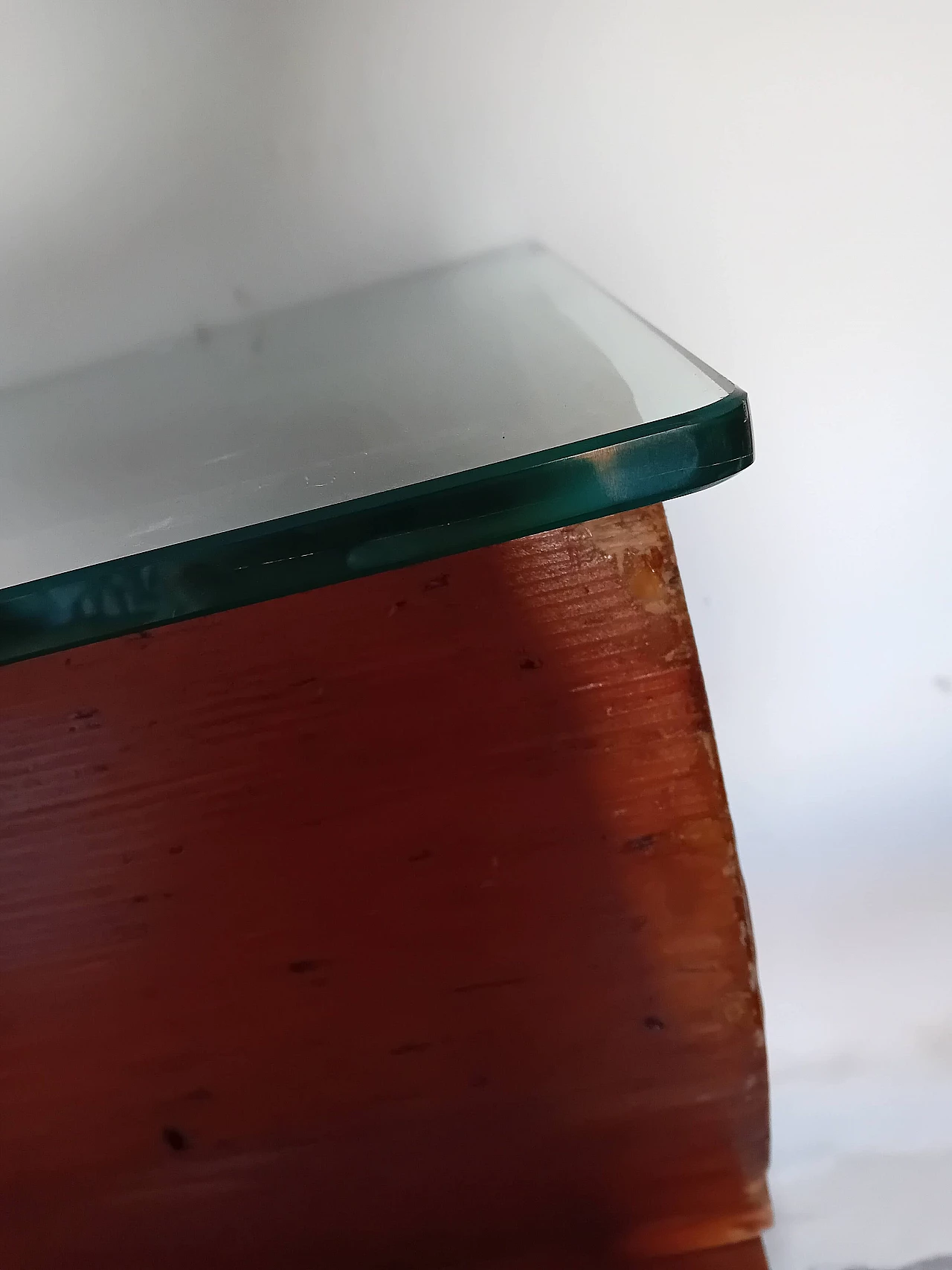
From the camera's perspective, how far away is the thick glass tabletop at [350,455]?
0.17 meters

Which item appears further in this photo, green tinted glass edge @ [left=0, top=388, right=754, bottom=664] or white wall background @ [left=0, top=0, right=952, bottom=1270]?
white wall background @ [left=0, top=0, right=952, bottom=1270]

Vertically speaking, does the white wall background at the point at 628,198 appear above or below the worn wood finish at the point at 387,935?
above

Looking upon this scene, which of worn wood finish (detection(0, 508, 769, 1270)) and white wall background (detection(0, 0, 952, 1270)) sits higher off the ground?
white wall background (detection(0, 0, 952, 1270))

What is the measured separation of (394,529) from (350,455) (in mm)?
55

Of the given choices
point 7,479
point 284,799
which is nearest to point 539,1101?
point 284,799

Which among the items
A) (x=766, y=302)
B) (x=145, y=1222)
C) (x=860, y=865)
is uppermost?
(x=766, y=302)

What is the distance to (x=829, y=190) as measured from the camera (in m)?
0.39

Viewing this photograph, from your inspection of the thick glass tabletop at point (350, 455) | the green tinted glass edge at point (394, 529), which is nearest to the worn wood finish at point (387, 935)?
the thick glass tabletop at point (350, 455)

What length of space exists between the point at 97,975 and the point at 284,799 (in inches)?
5.3

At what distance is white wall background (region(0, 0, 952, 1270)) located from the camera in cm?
36

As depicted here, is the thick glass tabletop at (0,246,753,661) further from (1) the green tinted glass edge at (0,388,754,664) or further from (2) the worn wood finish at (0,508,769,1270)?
(2) the worn wood finish at (0,508,769,1270)

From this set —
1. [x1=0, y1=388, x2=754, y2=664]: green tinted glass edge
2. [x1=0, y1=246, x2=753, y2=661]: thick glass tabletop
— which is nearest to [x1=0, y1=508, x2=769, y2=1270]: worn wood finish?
[x1=0, y1=246, x2=753, y2=661]: thick glass tabletop

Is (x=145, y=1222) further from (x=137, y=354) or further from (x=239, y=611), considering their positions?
(x=137, y=354)

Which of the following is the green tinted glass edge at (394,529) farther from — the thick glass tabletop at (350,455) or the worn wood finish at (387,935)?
the worn wood finish at (387,935)
